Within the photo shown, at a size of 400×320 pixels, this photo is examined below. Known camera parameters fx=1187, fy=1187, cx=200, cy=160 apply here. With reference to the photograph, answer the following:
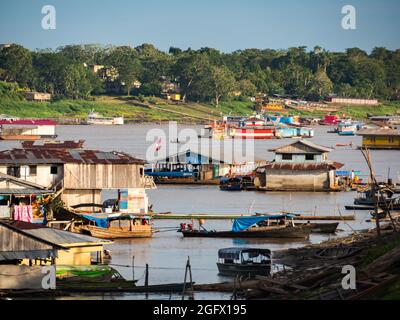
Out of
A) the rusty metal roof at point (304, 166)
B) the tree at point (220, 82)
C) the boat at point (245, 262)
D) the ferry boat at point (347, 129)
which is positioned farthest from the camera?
the tree at point (220, 82)

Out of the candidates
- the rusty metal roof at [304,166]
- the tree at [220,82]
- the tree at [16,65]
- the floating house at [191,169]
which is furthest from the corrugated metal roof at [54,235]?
the tree at [220,82]

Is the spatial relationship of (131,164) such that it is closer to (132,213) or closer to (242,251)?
(132,213)

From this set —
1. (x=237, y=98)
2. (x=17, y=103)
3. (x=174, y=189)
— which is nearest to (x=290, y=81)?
(x=237, y=98)

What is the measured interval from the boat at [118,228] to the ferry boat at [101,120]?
4426 inches

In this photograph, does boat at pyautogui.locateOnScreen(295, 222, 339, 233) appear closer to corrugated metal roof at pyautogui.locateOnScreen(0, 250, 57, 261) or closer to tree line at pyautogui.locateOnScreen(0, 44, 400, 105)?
corrugated metal roof at pyautogui.locateOnScreen(0, 250, 57, 261)

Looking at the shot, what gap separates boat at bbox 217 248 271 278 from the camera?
30.8 m

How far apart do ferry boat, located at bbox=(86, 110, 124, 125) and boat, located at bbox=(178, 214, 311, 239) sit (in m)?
112

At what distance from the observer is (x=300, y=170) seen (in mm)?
57125

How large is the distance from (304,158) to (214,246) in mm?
19406

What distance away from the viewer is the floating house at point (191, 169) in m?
62.9

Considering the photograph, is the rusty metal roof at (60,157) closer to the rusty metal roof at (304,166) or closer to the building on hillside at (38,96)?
the rusty metal roof at (304,166)

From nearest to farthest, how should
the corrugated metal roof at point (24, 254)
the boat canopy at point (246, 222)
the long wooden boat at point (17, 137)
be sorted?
the corrugated metal roof at point (24, 254), the boat canopy at point (246, 222), the long wooden boat at point (17, 137)

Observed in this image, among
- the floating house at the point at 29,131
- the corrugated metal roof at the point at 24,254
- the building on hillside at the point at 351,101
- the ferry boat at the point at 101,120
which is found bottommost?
the corrugated metal roof at the point at 24,254

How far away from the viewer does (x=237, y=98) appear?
185125 mm
